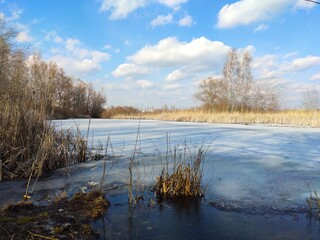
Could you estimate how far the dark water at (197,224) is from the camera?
6.43ft

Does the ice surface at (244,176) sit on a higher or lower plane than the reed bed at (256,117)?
lower

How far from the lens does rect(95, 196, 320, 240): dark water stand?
1960 mm

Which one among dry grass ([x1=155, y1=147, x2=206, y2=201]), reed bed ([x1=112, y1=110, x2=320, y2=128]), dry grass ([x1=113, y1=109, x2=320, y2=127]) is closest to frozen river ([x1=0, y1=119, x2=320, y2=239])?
dry grass ([x1=155, y1=147, x2=206, y2=201])

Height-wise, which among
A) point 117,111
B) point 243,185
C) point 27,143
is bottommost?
point 243,185

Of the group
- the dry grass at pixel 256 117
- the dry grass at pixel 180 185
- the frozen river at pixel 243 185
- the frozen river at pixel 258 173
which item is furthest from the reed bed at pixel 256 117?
the dry grass at pixel 180 185

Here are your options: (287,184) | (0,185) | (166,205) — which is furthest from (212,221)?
(0,185)

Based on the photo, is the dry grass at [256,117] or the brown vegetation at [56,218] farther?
the dry grass at [256,117]

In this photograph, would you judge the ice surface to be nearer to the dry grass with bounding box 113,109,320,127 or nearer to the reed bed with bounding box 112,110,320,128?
the reed bed with bounding box 112,110,320,128

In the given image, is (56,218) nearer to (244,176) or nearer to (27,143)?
(27,143)

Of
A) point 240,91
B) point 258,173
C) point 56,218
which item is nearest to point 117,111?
point 240,91

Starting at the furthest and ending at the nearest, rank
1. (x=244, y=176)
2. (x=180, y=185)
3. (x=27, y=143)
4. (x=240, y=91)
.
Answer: (x=240, y=91), (x=27, y=143), (x=244, y=176), (x=180, y=185)

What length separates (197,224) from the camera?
2.18m

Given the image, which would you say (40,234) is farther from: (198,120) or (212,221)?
(198,120)

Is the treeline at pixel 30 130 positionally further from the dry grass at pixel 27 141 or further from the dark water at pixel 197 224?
the dark water at pixel 197 224
